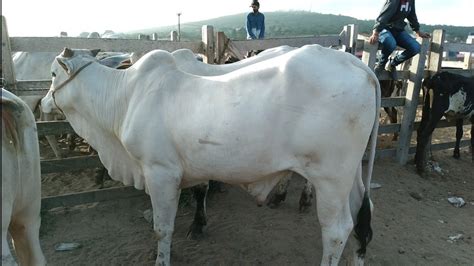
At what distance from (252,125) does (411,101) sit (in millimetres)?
4188

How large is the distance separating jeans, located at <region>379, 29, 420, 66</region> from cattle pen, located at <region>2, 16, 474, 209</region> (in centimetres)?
14

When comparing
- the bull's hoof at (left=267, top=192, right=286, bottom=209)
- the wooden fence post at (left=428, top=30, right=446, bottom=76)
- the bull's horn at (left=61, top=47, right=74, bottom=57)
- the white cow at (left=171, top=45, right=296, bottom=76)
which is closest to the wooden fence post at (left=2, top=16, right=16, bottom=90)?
the bull's horn at (left=61, top=47, right=74, bottom=57)

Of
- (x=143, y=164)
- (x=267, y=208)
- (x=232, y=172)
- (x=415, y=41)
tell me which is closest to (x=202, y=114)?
(x=232, y=172)

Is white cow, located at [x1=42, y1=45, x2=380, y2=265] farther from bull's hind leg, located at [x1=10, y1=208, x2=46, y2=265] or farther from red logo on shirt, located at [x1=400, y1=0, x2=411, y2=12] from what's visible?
red logo on shirt, located at [x1=400, y1=0, x2=411, y2=12]

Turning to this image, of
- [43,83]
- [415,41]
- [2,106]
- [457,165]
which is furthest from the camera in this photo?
[457,165]

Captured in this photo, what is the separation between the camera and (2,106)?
6.61 ft

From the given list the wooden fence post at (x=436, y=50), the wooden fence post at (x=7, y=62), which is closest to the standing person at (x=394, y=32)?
the wooden fence post at (x=436, y=50)

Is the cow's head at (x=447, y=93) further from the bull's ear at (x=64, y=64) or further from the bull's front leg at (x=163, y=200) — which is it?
the bull's ear at (x=64, y=64)

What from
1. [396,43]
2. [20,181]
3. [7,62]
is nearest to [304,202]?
[396,43]

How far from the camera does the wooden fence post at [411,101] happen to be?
5855mm

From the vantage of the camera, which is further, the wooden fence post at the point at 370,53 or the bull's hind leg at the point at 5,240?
the wooden fence post at the point at 370,53

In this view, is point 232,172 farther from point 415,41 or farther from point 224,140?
point 415,41

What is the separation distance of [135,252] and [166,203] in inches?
34.2

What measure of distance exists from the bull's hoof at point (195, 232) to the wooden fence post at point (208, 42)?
2189 mm
